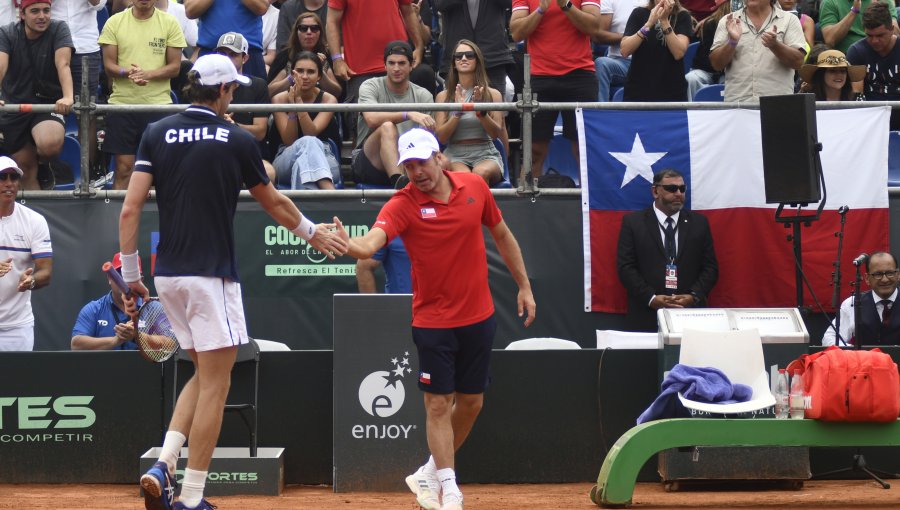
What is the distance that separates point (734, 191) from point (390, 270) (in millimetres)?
3137

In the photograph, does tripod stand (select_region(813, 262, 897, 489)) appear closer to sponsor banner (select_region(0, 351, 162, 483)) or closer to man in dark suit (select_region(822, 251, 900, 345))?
man in dark suit (select_region(822, 251, 900, 345))

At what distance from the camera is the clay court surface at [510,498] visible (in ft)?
27.6

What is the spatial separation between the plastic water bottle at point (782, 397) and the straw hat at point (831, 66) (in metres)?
4.46

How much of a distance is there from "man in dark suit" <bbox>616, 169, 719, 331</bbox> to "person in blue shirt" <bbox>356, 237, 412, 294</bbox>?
6.17ft

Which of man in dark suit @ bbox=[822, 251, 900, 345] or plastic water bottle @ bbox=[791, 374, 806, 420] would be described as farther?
man in dark suit @ bbox=[822, 251, 900, 345]

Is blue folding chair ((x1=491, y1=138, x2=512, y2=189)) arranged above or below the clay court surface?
above

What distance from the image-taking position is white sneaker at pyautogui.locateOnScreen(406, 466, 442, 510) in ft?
24.4

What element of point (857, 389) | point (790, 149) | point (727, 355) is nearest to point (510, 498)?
point (727, 355)

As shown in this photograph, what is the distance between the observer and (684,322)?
943 centimetres

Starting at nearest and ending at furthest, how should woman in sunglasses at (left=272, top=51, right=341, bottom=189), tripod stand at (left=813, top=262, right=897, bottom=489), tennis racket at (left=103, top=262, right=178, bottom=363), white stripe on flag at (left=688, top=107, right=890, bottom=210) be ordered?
tennis racket at (left=103, top=262, right=178, bottom=363), tripod stand at (left=813, top=262, right=897, bottom=489), white stripe on flag at (left=688, top=107, right=890, bottom=210), woman in sunglasses at (left=272, top=51, right=341, bottom=189)

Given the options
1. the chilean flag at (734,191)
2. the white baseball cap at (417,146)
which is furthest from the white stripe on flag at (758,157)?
the white baseball cap at (417,146)

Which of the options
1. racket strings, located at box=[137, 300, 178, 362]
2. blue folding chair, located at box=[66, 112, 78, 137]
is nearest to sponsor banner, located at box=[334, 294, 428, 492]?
racket strings, located at box=[137, 300, 178, 362]

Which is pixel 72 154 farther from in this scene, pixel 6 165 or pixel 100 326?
pixel 100 326

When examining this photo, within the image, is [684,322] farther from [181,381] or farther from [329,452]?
[181,381]
